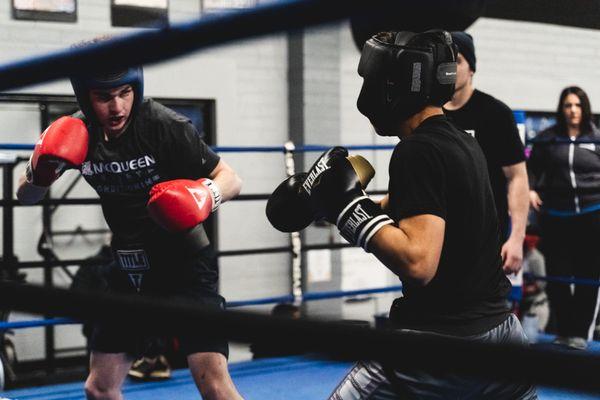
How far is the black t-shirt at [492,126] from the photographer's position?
2.42m

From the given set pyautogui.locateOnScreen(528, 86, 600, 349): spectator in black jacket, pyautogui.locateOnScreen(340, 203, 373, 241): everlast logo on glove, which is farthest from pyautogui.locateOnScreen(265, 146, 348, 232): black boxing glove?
pyautogui.locateOnScreen(528, 86, 600, 349): spectator in black jacket

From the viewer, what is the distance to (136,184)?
185 centimetres

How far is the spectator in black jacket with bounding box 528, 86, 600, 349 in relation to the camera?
129 inches

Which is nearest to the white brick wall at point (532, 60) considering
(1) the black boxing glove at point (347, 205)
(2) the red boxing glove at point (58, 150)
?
(2) the red boxing glove at point (58, 150)

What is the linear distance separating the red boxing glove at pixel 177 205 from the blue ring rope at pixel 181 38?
0.91 metres

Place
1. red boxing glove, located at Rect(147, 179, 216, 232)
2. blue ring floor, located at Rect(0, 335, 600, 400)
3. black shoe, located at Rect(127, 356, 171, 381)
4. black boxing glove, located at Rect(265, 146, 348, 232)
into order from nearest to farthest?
black boxing glove, located at Rect(265, 146, 348, 232) → red boxing glove, located at Rect(147, 179, 216, 232) → blue ring floor, located at Rect(0, 335, 600, 400) → black shoe, located at Rect(127, 356, 171, 381)

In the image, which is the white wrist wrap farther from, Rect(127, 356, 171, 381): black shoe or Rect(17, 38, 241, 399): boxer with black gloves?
Rect(127, 356, 171, 381): black shoe

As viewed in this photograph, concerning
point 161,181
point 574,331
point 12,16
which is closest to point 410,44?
point 161,181

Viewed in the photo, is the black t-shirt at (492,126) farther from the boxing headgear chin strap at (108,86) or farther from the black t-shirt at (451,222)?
the black t-shirt at (451,222)

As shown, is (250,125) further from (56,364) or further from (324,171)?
(324,171)

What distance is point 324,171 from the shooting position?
1.26m

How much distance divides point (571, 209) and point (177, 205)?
2207 millimetres

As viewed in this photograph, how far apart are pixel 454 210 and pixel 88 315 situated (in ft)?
2.40

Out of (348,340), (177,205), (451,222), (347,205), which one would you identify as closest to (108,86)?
(177,205)
